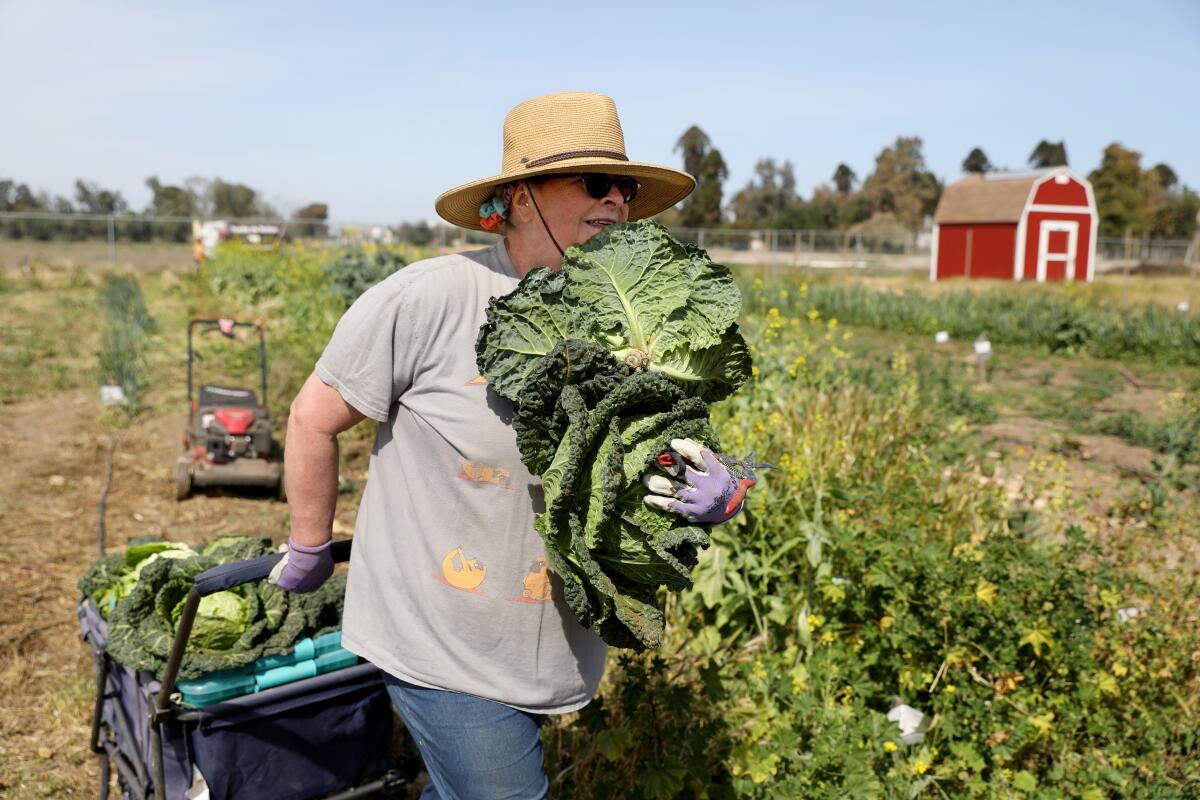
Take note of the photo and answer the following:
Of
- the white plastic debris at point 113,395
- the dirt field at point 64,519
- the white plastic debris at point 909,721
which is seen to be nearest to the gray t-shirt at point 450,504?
the white plastic debris at point 909,721

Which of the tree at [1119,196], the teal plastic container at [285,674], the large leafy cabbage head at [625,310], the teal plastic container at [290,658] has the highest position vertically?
the tree at [1119,196]

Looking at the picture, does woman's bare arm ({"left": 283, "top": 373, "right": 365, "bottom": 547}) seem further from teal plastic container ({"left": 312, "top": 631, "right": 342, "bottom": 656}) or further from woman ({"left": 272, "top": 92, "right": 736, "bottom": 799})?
teal plastic container ({"left": 312, "top": 631, "right": 342, "bottom": 656})

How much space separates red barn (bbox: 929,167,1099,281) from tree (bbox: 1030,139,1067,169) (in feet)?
189

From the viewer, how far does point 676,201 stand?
8.41 feet

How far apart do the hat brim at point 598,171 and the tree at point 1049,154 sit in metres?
92.9

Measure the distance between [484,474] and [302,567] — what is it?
0.57 metres

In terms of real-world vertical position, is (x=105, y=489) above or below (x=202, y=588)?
below

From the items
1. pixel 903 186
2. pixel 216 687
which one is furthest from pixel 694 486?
pixel 903 186

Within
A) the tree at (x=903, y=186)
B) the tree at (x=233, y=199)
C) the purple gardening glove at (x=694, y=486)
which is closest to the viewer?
the purple gardening glove at (x=694, y=486)

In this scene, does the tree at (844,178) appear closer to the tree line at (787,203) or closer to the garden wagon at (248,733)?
the tree line at (787,203)

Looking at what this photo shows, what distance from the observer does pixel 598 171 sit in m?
2.00

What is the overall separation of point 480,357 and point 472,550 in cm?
45

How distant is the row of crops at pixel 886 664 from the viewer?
2826 mm

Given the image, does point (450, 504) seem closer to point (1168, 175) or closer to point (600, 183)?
point (600, 183)
